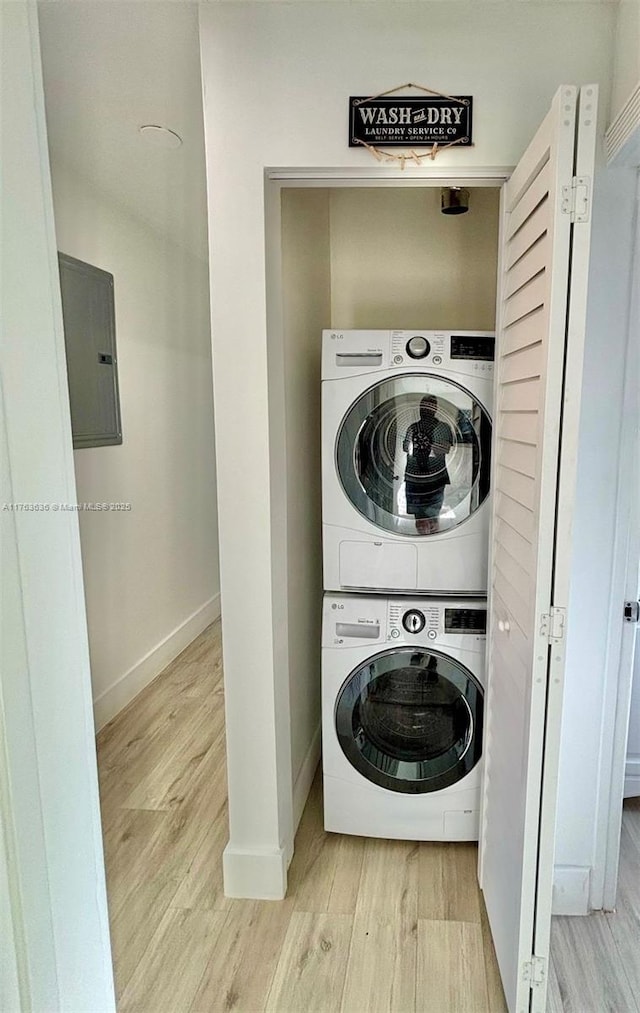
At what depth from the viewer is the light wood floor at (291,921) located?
1665mm

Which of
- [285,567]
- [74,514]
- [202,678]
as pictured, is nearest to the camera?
[74,514]

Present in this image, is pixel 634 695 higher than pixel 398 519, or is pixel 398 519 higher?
pixel 398 519

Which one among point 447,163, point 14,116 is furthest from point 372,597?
point 14,116

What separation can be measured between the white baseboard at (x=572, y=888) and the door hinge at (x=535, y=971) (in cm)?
50

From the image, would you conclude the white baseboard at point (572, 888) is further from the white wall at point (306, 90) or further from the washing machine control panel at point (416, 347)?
the washing machine control panel at point (416, 347)

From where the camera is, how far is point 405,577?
213cm

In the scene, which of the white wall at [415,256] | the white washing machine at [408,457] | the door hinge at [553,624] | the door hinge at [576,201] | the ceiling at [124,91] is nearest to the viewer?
the door hinge at [576,201]

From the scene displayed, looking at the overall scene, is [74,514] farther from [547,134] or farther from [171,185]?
[171,185]

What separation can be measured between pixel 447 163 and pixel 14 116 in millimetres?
1291

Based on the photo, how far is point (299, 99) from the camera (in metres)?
1.64

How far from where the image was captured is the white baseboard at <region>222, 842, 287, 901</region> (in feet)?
6.44

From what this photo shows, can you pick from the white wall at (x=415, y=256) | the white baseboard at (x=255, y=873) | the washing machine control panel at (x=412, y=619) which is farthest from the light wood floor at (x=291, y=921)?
the white wall at (x=415, y=256)

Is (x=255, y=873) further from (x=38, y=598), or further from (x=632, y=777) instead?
(x=38, y=598)

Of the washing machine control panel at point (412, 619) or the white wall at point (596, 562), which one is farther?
the washing machine control panel at point (412, 619)
